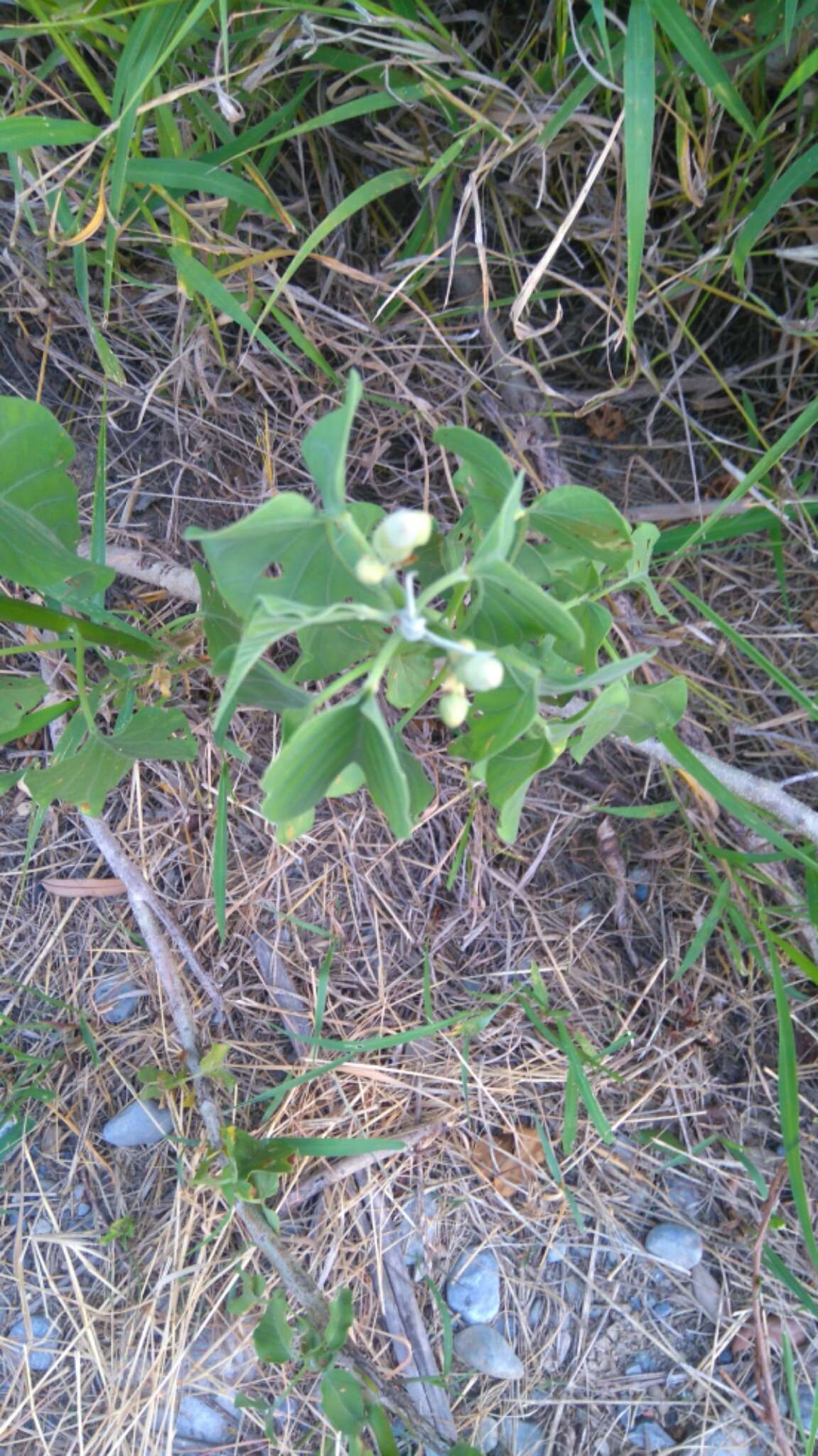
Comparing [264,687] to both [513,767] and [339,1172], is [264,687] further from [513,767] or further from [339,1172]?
[339,1172]

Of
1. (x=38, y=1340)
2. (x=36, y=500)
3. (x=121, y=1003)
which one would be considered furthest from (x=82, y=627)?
(x=38, y=1340)

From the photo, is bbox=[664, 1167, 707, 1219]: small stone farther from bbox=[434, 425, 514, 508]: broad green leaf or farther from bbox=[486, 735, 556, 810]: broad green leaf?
bbox=[434, 425, 514, 508]: broad green leaf

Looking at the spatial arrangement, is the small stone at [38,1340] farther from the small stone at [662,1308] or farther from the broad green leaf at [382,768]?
the broad green leaf at [382,768]

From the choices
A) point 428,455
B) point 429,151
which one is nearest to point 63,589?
point 428,455

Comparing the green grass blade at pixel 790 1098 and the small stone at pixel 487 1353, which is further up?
the green grass blade at pixel 790 1098

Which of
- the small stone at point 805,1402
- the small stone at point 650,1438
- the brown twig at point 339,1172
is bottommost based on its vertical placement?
the small stone at point 805,1402

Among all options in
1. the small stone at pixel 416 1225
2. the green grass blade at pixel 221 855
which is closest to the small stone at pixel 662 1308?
the small stone at pixel 416 1225
